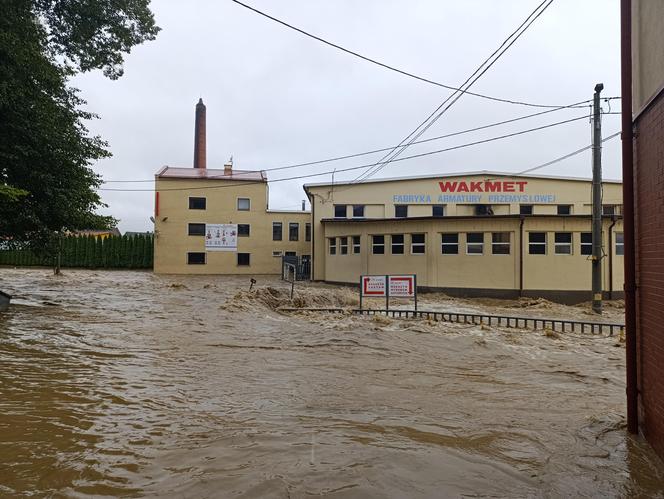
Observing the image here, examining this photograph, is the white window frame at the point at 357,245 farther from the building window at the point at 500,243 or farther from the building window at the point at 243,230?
the building window at the point at 243,230

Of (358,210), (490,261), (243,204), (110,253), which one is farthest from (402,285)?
Result: (110,253)

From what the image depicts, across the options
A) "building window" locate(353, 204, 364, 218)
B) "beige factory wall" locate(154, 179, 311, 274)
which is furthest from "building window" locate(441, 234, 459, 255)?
"beige factory wall" locate(154, 179, 311, 274)

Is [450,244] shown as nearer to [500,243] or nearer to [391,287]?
[500,243]

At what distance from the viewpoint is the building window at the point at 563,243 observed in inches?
801

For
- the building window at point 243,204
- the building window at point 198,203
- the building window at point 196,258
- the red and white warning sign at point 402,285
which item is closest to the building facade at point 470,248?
the building window at point 243,204

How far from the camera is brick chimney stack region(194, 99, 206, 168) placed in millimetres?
42500

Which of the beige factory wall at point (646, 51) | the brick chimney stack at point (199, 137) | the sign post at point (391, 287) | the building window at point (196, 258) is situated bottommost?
the sign post at point (391, 287)

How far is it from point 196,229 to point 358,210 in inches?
511

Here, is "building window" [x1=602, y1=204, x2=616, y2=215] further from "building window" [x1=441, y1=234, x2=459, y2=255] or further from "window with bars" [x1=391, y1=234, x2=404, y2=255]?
"window with bars" [x1=391, y1=234, x2=404, y2=255]

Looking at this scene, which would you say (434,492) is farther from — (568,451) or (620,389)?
(620,389)

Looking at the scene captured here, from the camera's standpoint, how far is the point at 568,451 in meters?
4.21

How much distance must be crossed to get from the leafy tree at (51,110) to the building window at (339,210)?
1728 centimetres

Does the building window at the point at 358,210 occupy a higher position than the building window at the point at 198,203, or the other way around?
the building window at the point at 198,203

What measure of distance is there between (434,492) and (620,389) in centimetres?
484
